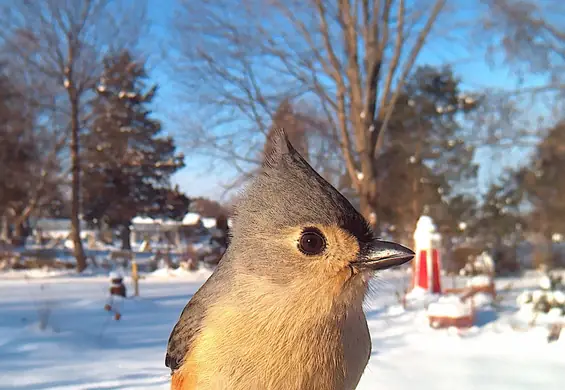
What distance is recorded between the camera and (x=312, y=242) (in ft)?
5.39

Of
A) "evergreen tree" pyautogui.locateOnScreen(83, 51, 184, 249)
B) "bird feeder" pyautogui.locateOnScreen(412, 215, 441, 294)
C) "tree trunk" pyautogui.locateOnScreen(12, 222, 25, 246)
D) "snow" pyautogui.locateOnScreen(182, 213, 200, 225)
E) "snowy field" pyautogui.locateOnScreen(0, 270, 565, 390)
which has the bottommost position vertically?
"snowy field" pyautogui.locateOnScreen(0, 270, 565, 390)

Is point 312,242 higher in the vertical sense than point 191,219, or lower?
lower

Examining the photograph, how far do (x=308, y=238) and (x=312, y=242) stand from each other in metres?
0.02

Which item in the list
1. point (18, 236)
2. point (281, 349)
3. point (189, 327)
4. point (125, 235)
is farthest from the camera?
point (18, 236)

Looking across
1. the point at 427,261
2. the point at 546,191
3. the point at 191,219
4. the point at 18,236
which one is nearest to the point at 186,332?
the point at 427,261

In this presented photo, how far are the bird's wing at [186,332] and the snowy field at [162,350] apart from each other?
1.22 meters

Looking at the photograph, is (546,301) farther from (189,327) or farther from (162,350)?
(189,327)

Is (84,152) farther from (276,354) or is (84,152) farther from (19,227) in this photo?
(276,354)

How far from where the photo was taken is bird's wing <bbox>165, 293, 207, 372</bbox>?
6.12 ft

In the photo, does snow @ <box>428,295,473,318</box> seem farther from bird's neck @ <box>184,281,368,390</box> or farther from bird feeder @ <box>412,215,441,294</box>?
bird's neck @ <box>184,281,368,390</box>

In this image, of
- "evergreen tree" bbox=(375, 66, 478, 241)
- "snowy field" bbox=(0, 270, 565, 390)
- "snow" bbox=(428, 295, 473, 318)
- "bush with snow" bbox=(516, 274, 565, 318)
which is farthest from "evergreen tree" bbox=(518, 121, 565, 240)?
"snow" bbox=(428, 295, 473, 318)

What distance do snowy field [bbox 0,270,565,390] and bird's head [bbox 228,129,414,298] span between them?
1.32 meters

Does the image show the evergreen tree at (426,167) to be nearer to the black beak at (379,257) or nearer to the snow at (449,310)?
the snow at (449,310)

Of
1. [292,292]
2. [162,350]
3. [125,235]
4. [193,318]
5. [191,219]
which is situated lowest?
[162,350]
